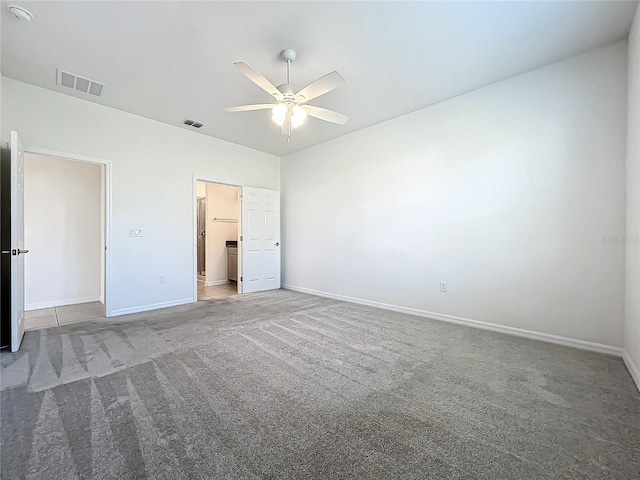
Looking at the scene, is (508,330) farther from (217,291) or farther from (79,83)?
(79,83)

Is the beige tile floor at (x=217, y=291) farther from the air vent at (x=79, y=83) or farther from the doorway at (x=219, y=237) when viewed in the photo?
the air vent at (x=79, y=83)

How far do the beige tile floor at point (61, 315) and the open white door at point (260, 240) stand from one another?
7.44ft

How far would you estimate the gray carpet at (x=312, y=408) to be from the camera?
134 cm

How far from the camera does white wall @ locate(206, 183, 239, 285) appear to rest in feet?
21.5

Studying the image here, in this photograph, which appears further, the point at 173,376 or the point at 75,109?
the point at 75,109

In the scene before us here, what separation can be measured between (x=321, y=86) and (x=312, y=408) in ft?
8.08

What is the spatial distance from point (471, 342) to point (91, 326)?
4.36 metres

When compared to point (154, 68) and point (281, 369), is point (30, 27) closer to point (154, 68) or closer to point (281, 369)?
point (154, 68)

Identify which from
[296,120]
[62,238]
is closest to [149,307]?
[62,238]

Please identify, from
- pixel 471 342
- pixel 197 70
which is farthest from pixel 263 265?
pixel 471 342

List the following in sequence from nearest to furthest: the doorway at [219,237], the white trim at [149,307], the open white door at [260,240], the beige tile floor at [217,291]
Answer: the white trim at [149,307], the beige tile floor at [217,291], the open white door at [260,240], the doorway at [219,237]

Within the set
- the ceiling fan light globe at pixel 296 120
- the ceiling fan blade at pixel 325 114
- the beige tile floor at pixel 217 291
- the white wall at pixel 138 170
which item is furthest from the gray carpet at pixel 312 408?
the ceiling fan blade at pixel 325 114

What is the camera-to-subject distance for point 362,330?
130 inches

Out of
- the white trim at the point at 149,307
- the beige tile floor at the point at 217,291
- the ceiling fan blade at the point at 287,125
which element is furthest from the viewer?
the beige tile floor at the point at 217,291
